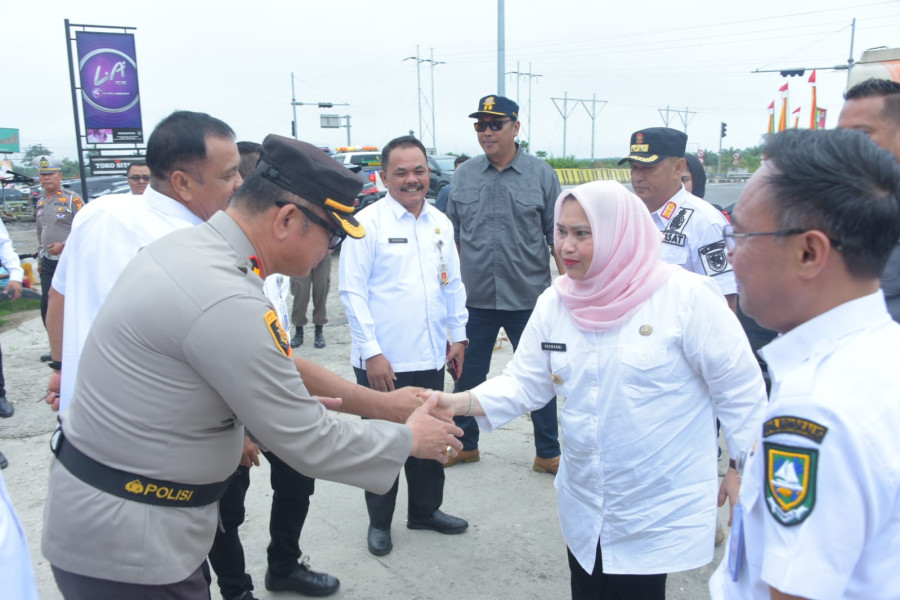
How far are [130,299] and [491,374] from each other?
4.87 metres

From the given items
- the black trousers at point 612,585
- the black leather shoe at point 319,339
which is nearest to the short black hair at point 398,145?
the black trousers at point 612,585

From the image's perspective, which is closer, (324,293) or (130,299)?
(130,299)

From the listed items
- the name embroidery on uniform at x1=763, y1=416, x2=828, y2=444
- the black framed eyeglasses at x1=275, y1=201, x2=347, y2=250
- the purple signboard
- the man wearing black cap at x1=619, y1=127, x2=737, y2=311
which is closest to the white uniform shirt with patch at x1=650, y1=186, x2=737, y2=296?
the man wearing black cap at x1=619, y1=127, x2=737, y2=311

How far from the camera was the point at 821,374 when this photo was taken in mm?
1055

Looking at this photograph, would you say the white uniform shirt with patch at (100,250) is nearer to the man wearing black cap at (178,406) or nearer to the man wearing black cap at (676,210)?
the man wearing black cap at (178,406)

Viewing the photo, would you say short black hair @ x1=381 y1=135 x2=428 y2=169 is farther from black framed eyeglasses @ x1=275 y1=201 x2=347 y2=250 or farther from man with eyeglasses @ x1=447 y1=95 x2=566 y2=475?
black framed eyeglasses @ x1=275 y1=201 x2=347 y2=250

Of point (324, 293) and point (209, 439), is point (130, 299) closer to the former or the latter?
point (209, 439)

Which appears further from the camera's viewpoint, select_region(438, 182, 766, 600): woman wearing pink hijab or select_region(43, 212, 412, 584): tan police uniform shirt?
select_region(438, 182, 766, 600): woman wearing pink hijab

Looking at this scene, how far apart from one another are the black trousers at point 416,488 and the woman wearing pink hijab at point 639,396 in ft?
4.71

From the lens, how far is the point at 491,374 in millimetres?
6305

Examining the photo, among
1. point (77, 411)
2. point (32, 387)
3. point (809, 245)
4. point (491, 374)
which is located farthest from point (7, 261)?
point (809, 245)

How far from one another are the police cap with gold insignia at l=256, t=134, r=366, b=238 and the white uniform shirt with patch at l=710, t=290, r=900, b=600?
126 centimetres

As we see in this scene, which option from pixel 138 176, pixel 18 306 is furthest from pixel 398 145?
pixel 18 306

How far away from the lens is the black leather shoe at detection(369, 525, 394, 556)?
11.3ft
